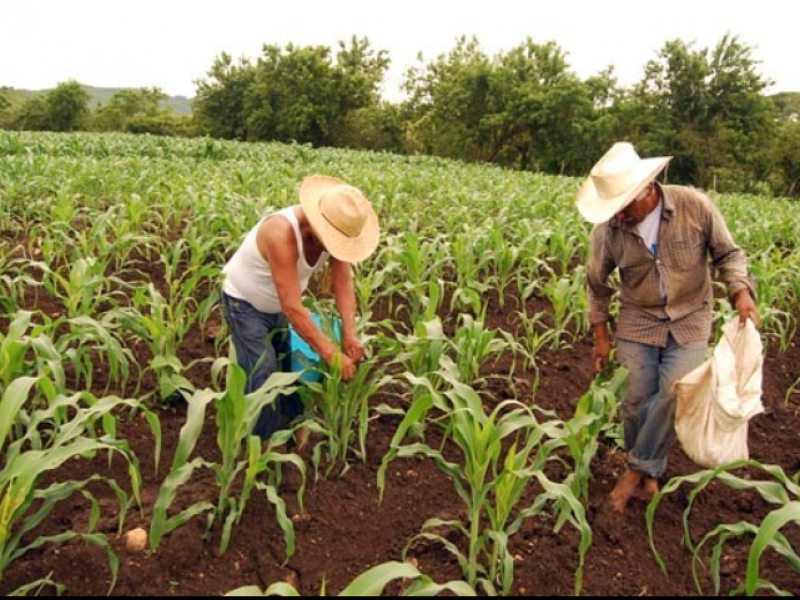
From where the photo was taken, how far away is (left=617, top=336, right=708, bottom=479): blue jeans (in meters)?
2.70

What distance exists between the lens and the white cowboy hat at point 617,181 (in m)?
2.44

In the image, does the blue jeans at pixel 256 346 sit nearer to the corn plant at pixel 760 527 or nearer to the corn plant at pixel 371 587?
the corn plant at pixel 371 587

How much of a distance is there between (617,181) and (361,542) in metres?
1.65

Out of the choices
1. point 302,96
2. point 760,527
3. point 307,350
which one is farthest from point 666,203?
point 302,96

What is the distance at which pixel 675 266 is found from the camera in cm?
268

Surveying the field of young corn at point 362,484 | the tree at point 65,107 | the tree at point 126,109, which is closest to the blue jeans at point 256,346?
the field of young corn at point 362,484

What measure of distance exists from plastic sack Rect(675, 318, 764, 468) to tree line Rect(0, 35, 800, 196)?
31.1 m

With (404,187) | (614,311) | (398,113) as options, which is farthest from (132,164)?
(398,113)

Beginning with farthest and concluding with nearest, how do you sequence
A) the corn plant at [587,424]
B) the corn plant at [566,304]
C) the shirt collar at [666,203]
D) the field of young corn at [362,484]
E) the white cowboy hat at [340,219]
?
the corn plant at [566,304] → the shirt collar at [666,203] → the white cowboy hat at [340,219] → the corn plant at [587,424] → the field of young corn at [362,484]

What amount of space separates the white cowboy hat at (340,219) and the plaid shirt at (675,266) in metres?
1.03

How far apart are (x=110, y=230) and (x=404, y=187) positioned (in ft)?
17.0

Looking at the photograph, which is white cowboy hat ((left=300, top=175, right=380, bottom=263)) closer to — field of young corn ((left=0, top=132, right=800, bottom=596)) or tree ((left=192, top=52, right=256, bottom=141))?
field of young corn ((left=0, top=132, right=800, bottom=596))

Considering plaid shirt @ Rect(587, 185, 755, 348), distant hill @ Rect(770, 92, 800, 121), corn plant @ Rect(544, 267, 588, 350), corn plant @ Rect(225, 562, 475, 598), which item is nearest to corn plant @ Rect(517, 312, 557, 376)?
corn plant @ Rect(544, 267, 588, 350)

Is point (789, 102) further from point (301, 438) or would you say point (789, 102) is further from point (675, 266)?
point (301, 438)
